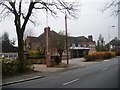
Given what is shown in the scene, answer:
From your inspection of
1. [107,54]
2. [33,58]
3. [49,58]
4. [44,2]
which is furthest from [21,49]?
[107,54]

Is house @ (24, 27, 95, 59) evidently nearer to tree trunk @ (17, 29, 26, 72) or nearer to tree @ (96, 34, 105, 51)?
tree @ (96, 34, 105, 51)

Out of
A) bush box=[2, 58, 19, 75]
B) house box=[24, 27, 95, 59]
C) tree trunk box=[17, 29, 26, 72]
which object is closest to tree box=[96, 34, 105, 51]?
house box=[24, 27, 95, 59]

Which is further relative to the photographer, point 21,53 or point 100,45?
point 100,45

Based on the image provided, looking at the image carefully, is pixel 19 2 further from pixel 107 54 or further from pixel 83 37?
pixel 83 37

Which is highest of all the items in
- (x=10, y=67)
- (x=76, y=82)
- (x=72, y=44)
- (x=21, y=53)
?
(x=72, y=44)

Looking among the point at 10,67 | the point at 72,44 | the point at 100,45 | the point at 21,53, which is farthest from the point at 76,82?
the point at 100,45

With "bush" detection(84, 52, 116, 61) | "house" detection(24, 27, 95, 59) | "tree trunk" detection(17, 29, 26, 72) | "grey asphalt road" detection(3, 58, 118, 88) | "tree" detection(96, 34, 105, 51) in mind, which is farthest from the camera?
"tree" detection(96, 34, 105, 51)

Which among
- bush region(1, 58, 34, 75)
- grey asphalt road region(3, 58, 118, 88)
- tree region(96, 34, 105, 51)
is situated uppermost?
tree region(96, 34, 105, 51)

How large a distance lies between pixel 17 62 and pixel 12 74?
7.87ft

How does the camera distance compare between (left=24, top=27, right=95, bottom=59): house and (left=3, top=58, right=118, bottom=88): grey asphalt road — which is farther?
(left=24, top=27, right=95, bottom=59): house

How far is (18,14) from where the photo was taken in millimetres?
29219

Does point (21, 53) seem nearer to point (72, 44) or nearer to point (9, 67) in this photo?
point (9, 67)

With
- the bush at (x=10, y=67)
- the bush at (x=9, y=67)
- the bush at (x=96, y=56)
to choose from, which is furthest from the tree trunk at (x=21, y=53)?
the bush at (x=96, y=56)

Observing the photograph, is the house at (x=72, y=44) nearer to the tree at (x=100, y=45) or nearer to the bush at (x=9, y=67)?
the tree at (x=100, y=45)
